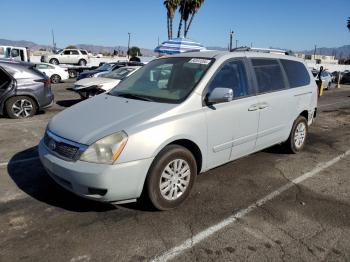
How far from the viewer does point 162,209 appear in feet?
12.6

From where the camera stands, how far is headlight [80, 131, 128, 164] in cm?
340

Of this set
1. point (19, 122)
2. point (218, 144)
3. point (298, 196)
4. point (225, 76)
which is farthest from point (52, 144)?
point (19, 122)

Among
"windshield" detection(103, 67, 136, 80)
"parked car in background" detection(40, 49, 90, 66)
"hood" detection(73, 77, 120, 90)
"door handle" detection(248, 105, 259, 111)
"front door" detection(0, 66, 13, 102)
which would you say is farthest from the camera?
"parked car in background" detection(40, 49, 90, 66)

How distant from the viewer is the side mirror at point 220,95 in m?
4.04

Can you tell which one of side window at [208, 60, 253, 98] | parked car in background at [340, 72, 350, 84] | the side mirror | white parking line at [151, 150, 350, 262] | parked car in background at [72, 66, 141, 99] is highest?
side window at [208, 60, 253, 98]

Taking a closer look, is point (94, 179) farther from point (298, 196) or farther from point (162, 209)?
point (298, 196)

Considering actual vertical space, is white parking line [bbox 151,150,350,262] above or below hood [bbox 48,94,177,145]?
below

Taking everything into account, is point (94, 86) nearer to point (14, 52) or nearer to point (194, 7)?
point (14, 52)

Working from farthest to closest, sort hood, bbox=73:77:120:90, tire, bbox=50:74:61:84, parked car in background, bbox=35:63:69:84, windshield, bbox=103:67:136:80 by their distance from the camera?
tire, bbox=50:74:61:84 < parked car in background, bbox=35:63:69:84 < windshield, bbox=103:67:136:80 < hood, bbox=73:77:120:90

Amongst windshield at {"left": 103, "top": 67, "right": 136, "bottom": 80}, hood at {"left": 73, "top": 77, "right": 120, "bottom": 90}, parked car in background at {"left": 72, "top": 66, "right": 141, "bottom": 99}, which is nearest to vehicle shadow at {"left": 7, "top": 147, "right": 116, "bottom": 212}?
→ parked car in background at {"left": 72, "top": 66, "right": 141, "bottom": 99}

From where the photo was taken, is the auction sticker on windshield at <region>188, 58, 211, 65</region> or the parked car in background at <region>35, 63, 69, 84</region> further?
the parked car in background at <region>35, 63, 69, 84</region>

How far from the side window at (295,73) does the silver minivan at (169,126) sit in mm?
126

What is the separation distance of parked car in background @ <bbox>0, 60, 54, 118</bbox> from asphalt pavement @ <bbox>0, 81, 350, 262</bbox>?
150 inches

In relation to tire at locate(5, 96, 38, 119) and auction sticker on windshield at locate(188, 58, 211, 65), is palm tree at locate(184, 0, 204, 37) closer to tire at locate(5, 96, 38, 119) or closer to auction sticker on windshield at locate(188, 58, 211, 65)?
tire at locate(5, 96, 38, 119)
